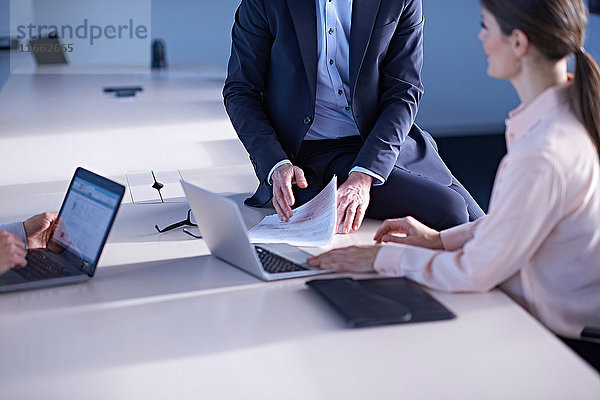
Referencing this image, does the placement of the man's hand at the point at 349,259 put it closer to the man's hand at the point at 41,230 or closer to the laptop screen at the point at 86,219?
the laptop screen at the point at 86,219

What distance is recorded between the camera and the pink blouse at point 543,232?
1563mm

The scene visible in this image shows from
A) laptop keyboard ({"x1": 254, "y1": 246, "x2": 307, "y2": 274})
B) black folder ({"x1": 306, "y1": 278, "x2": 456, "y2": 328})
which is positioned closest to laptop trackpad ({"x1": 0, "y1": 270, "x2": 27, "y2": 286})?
laptop keyboard ({"x1": 254, "y1": 246, "x2": 307, "y2": 274})

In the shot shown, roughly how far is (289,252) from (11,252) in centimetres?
67

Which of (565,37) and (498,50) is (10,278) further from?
(565,37)

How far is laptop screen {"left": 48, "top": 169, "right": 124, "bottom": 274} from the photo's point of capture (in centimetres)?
179

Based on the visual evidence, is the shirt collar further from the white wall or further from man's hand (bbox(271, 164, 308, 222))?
Answer: the white wall

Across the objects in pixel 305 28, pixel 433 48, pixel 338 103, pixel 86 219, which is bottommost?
pixel 433 48

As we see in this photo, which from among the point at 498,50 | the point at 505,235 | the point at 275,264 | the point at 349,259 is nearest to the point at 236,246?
the point at 275,264

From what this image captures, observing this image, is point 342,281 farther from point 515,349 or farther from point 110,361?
point 110,361

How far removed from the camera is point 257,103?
8.62 ft

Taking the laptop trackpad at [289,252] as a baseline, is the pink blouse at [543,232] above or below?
above

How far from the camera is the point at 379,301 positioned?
5.23 ft

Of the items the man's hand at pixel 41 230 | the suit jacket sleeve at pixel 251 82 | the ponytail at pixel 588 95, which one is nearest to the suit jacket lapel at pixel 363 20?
the suit jacket sleeve at pixel 251 82

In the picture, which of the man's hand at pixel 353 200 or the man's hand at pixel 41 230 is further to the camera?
the man's hand at pixel 353 200
